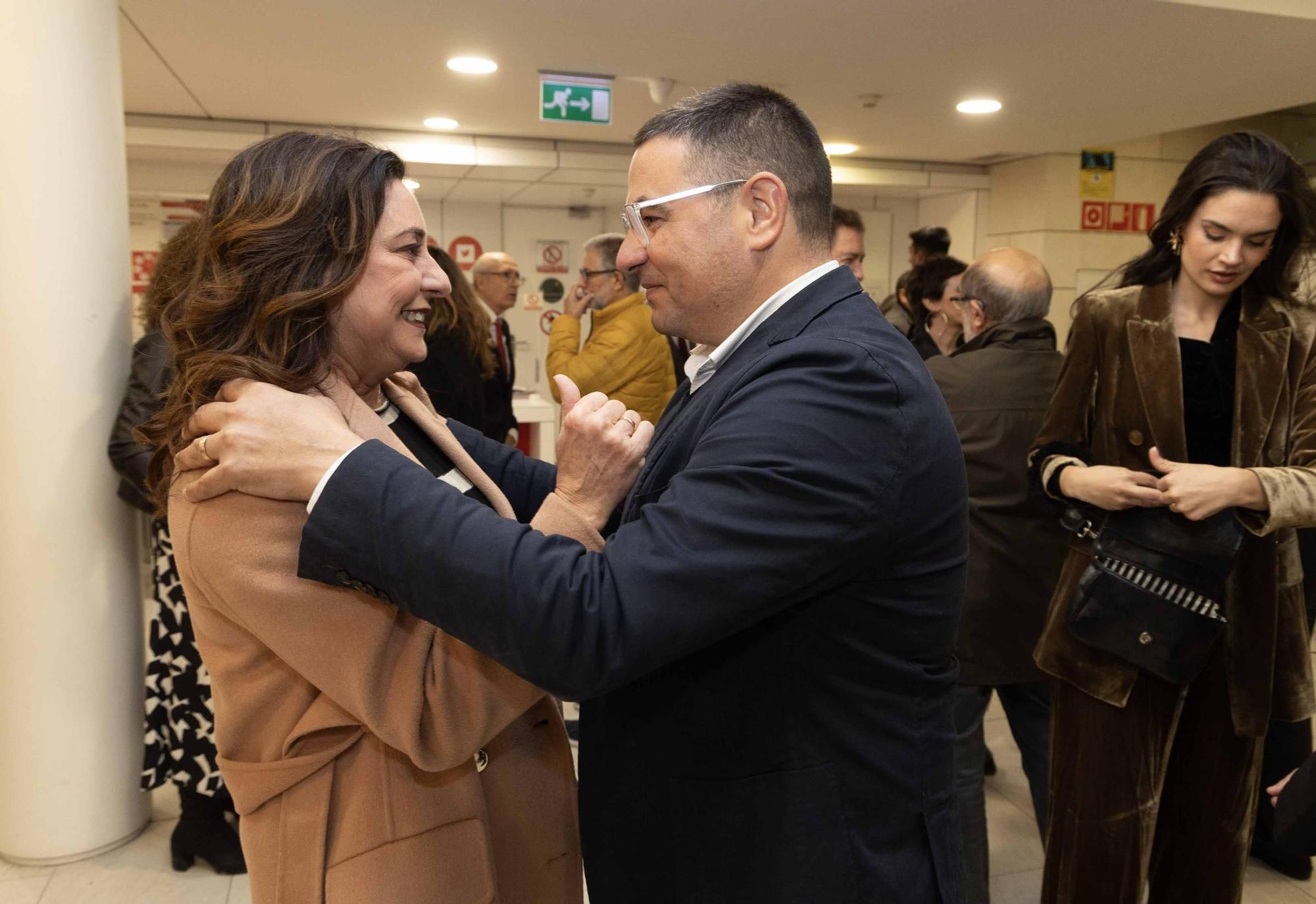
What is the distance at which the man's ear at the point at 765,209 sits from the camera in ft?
4.07

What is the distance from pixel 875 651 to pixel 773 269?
485mm

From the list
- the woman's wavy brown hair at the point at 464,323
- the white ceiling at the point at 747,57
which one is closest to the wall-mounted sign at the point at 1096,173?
the white ceiling at the point at 747,57

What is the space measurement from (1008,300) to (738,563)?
2065 millimetres

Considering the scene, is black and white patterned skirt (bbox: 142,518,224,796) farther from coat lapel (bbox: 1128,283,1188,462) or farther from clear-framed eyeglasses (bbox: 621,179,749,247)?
coat lapel (bbox: 1128,283,1188,462)

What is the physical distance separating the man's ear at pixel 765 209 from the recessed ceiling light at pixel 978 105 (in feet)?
17.0

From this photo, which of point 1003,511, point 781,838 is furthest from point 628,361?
point 781,838

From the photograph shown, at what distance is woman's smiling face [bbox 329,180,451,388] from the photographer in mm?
1219

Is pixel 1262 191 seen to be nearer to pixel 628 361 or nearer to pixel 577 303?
pixel 628 361

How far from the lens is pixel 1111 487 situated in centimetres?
201

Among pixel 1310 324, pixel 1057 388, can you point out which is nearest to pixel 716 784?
pixel 1057 388

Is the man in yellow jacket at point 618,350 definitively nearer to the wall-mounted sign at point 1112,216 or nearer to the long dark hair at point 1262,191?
the long dark hair at point 1262,191

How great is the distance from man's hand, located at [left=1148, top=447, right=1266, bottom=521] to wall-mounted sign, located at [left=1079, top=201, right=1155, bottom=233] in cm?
685

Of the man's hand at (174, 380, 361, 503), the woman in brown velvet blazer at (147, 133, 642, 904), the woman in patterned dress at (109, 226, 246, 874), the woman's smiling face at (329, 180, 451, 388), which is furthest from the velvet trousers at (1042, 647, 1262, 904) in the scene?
the woman in patterned dress at (109, 226, 246, 874)

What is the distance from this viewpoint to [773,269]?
1263 mm
